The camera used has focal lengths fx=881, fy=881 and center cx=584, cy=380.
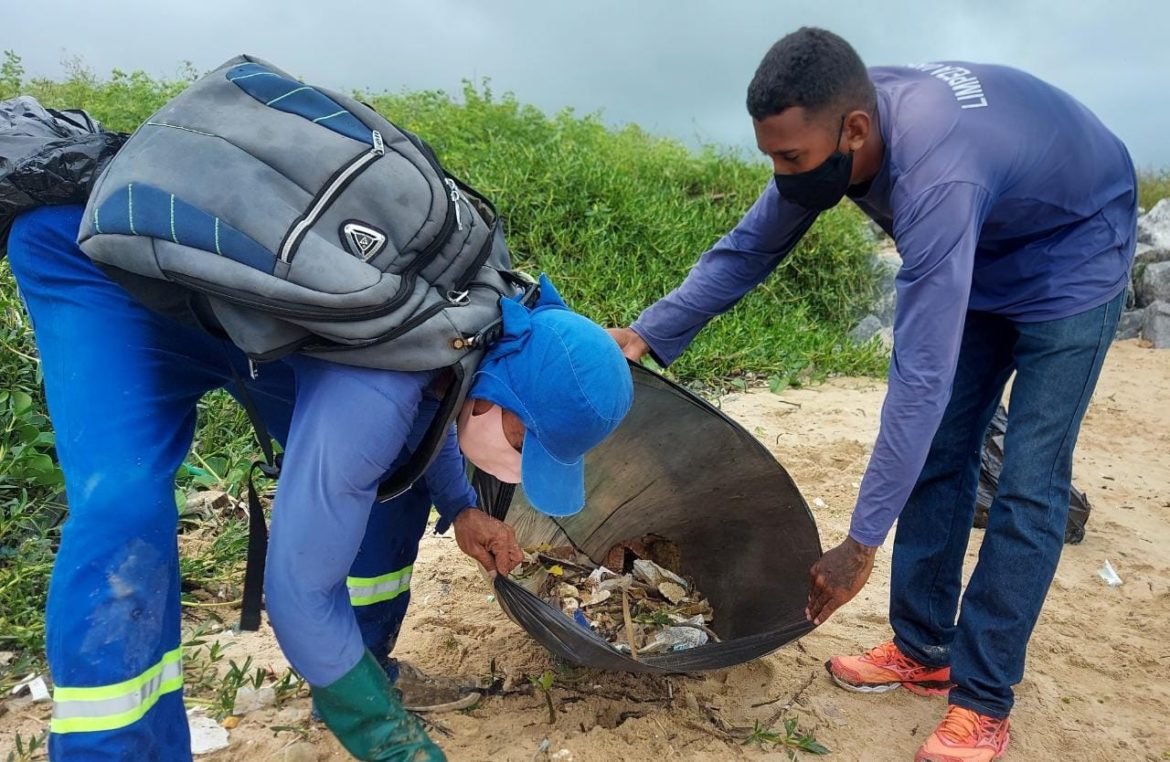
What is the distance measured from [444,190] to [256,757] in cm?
144

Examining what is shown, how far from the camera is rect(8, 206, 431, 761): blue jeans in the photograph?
1489mm

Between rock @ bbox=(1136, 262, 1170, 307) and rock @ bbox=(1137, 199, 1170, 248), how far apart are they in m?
0.57

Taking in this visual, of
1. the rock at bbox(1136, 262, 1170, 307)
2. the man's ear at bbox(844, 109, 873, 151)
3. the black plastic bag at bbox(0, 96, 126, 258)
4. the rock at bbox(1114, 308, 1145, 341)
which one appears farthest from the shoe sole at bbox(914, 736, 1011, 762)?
the rock at bbox(1136, 262, 1170, 307)

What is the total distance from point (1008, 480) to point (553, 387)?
1248mm

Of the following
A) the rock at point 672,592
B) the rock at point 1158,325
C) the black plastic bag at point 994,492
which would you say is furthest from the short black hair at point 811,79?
the rock at point 1158,325

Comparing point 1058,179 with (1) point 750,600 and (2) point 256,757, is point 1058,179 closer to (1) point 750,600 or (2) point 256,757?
(1) point 750,600

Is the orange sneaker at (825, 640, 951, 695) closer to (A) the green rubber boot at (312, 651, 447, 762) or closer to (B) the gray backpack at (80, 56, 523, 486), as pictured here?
(A) the green rubber boot at (312, 651, 447, 762)

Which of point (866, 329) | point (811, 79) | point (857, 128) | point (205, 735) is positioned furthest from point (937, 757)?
point (866, 329)

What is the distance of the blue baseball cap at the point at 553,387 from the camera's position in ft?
5.23

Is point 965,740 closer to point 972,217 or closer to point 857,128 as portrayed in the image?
point 972,217

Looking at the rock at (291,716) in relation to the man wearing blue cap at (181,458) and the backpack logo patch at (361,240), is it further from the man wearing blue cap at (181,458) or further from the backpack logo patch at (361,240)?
the backpack logo patch at (361,240)

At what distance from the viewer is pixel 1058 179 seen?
2002 millimetres

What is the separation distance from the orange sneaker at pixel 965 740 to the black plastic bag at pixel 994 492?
4.90 ft

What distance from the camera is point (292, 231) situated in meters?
1.43
